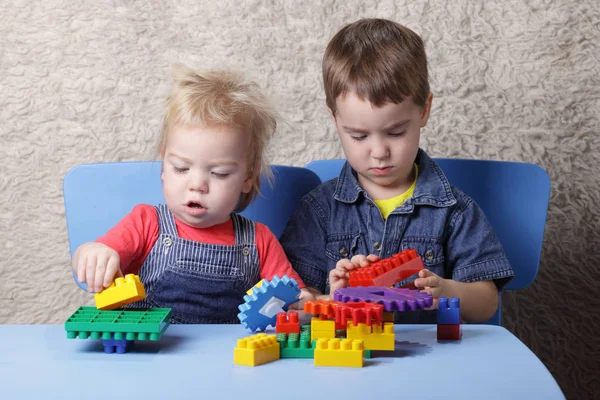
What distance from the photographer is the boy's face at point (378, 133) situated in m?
1.13

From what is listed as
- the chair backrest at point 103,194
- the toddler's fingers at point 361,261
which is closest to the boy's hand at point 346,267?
the toddler's fingers at point 361,261

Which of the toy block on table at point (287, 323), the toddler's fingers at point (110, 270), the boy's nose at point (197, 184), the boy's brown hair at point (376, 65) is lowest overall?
the toy block on table at point (287, 323)

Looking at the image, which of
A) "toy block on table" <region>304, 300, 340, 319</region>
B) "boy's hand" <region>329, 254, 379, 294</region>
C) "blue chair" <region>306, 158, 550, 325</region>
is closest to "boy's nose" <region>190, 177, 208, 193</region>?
"boy's hand" <region>329, 254, 379, 294</region>

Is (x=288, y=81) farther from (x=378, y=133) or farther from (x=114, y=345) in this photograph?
(x=114, y=345)

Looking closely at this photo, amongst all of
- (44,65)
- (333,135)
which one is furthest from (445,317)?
(44,65)

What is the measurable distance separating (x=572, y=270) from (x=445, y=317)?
1.03m

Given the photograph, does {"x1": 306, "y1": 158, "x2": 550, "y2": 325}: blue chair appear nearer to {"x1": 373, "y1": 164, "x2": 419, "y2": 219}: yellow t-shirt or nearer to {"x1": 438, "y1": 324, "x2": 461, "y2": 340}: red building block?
{"x1": 373, "y1": 164, "x2": 419, "y2": 219}: yellow t-shirt

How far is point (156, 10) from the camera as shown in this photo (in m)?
1.66

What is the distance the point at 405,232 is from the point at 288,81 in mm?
567

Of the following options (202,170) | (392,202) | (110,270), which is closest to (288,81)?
(392,202)

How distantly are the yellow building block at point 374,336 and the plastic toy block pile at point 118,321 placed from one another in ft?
0.63

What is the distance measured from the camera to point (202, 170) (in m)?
1.03

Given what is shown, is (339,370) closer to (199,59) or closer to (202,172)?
(202,172)

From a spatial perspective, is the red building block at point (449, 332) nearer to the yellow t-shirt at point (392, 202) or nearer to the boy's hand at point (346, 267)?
the boy's hand at point (346, 267)
